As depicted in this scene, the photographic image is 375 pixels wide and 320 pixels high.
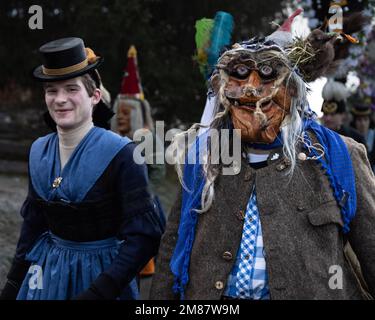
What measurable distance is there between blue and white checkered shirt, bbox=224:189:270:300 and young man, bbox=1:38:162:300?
0.48 metres

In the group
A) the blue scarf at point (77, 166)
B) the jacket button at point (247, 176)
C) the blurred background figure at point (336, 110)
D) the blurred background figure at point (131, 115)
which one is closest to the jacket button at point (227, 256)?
the jacket button at point (247, 176)

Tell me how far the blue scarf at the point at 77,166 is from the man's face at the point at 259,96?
0.61 metres

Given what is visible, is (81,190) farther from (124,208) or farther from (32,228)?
(32,228)

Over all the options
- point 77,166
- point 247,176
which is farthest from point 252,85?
point 77,166

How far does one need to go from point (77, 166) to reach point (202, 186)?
619 mm

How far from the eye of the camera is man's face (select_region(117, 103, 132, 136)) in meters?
6.78

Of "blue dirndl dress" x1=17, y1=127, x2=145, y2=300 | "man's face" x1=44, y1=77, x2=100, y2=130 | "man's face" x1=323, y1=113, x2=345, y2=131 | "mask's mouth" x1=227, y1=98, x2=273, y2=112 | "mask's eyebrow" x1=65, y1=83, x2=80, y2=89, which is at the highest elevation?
"man's face" x1=323, y1=113, x2=345, y2=131

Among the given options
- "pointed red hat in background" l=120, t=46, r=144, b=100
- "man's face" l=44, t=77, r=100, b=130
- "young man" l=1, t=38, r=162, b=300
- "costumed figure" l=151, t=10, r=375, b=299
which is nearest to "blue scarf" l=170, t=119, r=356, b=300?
"costumed figure" l=151, t=10, r=375, b=299

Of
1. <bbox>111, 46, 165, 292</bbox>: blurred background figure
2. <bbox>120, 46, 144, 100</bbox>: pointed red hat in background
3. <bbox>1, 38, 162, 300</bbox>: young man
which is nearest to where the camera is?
<bbox>1, 38, 162, 300</bbox>: young man

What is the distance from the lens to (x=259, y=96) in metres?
2.75

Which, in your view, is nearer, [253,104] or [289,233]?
[289,233]

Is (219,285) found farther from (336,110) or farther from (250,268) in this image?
(336,110)

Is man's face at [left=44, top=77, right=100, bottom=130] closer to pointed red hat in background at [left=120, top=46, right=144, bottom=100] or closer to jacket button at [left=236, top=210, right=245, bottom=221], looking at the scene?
jacket button at [left=236, top=210, right=245, bottom=221]
